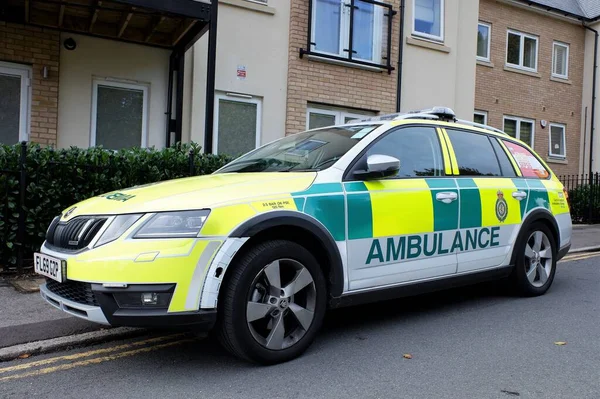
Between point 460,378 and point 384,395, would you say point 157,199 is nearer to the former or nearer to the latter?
point 384,395

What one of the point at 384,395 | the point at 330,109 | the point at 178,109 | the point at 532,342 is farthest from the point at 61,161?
the point at 330,109

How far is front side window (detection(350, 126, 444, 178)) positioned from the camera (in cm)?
442

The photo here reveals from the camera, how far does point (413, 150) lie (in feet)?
15.3

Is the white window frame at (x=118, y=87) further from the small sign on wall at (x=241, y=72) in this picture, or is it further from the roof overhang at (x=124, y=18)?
the small sign on wall at (x=241, y=72)

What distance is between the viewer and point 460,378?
11.2 feet

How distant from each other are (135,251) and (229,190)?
731 millimetres

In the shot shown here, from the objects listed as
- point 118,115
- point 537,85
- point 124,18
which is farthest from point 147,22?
point 537,85

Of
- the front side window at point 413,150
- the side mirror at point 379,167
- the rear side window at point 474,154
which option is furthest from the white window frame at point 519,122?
the side mirror at point 379,167

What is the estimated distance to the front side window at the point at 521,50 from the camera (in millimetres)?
16062

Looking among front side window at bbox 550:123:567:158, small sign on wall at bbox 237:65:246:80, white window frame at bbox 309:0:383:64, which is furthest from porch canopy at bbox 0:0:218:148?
front side window at bbox 550:123:567:158

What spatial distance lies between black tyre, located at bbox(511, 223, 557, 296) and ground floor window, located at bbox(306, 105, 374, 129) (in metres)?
5.59

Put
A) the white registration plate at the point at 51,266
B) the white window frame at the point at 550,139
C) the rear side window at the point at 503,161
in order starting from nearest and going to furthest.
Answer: the white registration plate at the point at 51,266 < the rear side window at the point at 503,161 < the white window frame at the point at 550,139

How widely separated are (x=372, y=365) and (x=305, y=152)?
1.76m

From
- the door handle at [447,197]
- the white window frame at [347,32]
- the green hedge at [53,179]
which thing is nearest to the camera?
the door handle at [447,197]
